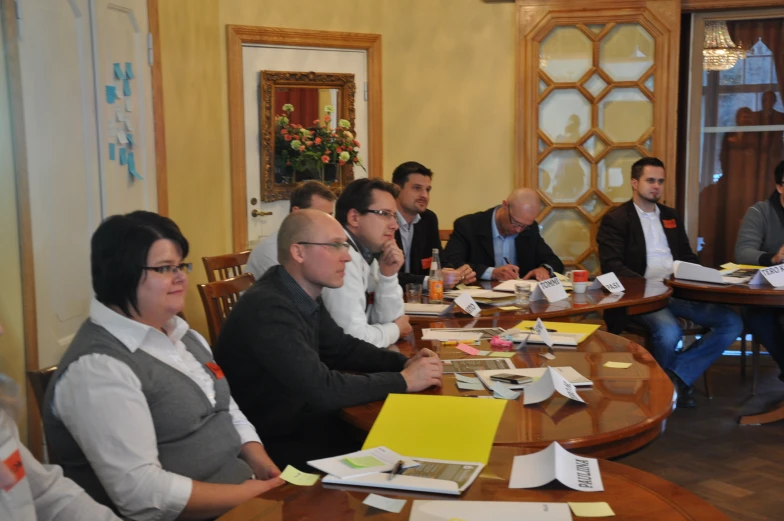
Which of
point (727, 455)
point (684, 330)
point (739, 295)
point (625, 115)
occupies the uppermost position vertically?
point (625, 115)

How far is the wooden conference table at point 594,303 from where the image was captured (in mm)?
3438

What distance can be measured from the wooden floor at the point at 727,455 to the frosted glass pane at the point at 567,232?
1.25 metres

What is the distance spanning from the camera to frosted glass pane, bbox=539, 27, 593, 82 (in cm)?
562

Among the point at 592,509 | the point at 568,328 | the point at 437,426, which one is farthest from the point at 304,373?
the point at 568,328

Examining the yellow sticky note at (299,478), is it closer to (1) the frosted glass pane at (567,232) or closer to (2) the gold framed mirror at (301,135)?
(2) the gold framed mirror at (301,135)

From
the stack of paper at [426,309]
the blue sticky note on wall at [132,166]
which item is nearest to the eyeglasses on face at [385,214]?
the stack of paper at [426,309]

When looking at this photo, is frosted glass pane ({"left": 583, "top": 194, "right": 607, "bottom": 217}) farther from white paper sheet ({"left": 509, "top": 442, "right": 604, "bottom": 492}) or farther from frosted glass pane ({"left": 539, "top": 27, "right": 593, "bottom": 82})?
white paper sheet ({"left": 509, "top": 442, "right": 604, "bottom": 492})

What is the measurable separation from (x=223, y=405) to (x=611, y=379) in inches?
40.9

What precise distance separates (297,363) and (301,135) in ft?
11.6

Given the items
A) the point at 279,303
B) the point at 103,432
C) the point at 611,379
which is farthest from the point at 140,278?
the point at 611,379

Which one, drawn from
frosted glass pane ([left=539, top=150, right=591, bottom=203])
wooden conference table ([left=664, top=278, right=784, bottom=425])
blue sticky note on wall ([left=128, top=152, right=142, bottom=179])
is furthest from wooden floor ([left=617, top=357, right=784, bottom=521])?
blue sticky note on wall ([left=128, top=152, right=142, bottom=179])

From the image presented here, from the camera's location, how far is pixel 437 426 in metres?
1.82

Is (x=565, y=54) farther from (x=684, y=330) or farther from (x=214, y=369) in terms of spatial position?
(x=214, y=369)

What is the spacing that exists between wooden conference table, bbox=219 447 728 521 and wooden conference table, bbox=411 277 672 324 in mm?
1790
